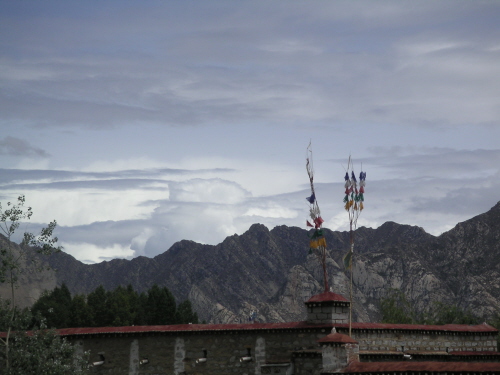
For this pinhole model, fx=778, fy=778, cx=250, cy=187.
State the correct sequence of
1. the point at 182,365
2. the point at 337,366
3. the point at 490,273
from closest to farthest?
the point at 337,366, the point at 182,365, the point at 490,273

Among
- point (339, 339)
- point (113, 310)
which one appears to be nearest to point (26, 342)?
point (339, 339)

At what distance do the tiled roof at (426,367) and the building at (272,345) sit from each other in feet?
12.6

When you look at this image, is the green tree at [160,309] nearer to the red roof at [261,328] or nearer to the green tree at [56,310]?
the green tree at [56,310]

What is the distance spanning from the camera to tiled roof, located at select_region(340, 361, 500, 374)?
38.0 metres

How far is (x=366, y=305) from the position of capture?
176875 mm

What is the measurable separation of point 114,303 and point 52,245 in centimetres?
3750

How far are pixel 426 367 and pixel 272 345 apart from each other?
526 inches

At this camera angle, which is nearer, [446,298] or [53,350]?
[53,350]

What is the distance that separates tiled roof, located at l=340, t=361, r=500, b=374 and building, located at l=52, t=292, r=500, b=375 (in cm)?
385

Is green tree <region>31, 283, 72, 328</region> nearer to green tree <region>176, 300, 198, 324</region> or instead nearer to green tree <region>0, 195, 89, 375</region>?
green tree <region>176, 300, 198, 324</region>

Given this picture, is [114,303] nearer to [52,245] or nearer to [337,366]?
[52,245]

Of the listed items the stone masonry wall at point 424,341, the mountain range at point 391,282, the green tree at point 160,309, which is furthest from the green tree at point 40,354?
the mountain range at point 391,282

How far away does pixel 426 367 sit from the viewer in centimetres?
3944

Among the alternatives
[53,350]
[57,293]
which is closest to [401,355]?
[53,350]
